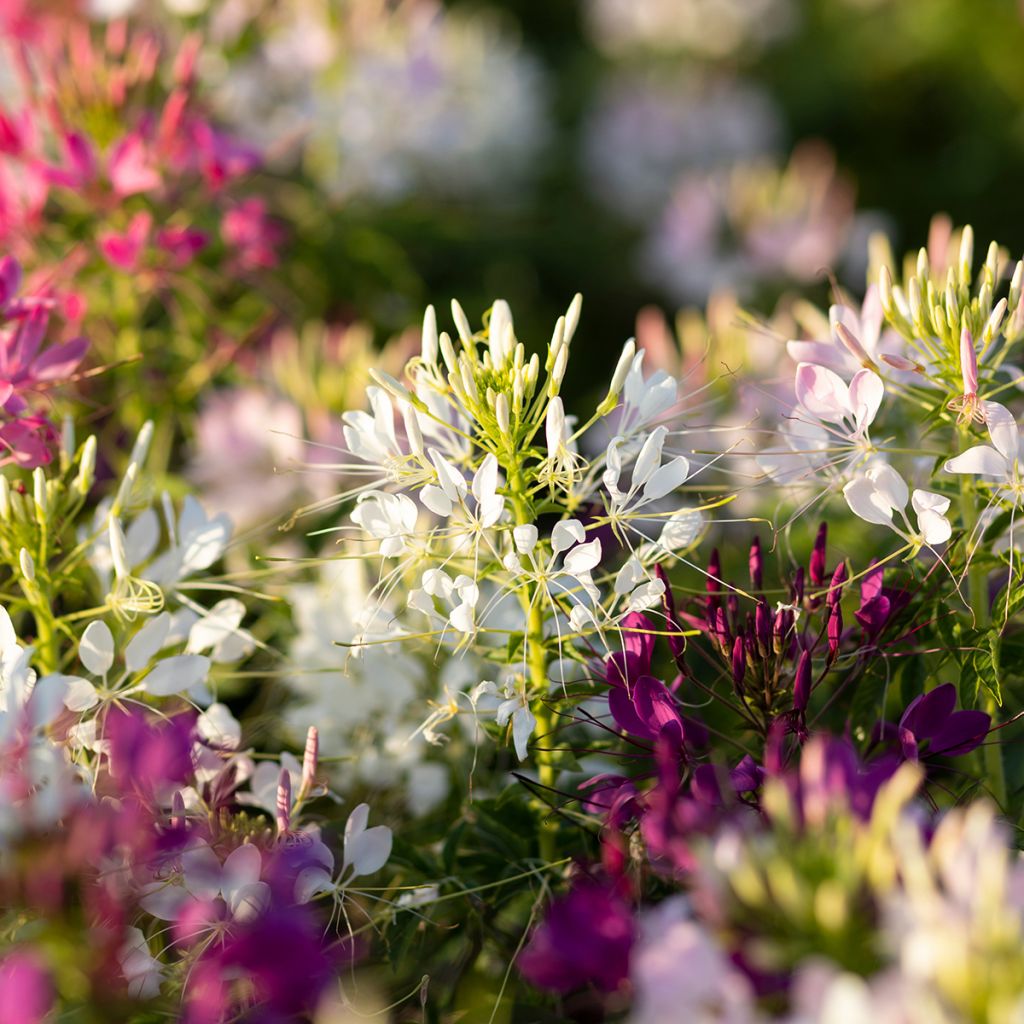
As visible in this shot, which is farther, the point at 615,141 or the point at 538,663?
the point at 615,141

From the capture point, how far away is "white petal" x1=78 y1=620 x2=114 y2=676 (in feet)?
1.91

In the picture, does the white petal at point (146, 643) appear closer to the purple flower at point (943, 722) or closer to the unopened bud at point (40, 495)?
the unopened bud at point (40, 495)

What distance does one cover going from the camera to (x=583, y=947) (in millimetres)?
417

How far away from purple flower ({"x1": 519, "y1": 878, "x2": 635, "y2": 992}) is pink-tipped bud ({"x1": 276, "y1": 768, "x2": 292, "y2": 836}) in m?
0.17

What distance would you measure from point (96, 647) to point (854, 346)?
429 mm

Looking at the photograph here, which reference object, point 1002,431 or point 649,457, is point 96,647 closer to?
point 649,457

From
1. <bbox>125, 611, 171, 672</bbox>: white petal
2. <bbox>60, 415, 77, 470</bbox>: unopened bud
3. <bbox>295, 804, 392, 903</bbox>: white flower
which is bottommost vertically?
<bbox>295, 804, 392, 903</bbox>: white flower

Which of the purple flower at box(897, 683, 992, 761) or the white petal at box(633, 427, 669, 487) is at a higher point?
the white petal at box(633, 427, 669, 487)

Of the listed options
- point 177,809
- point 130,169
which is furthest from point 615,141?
point 177,809

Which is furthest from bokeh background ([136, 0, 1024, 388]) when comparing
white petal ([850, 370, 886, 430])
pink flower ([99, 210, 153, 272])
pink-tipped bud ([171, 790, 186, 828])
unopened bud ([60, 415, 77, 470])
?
pink-tipped bud ([171, 790, 186, 828])

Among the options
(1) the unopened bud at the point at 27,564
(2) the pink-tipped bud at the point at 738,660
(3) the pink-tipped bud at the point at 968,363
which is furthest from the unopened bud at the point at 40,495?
(3) the pink-tipped bud at the point at 968,363

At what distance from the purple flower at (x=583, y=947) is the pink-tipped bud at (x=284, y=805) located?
17 centimetres

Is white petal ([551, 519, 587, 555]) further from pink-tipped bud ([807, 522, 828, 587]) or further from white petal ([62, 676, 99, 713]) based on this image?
white petal ([62, 676, 99, 713])

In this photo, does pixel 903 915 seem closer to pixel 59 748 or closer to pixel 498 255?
pixel 59 748
